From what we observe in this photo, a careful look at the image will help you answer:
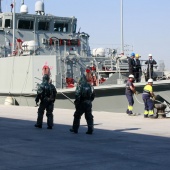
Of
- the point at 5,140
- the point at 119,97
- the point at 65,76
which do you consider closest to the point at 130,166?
the point at 5,140

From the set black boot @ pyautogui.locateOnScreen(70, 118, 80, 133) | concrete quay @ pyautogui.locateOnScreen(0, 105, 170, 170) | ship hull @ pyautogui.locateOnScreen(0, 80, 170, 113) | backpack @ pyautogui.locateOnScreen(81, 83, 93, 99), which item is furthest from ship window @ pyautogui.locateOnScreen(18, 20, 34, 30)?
backpack @ pyautogui.locateOnScreen(81, 83, 93, 99)

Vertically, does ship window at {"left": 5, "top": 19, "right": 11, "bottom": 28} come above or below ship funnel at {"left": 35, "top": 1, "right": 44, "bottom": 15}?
below

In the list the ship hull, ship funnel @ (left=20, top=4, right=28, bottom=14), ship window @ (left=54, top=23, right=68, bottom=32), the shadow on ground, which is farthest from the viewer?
ship window @ (left=54, top=23, right=68, bottom=32)

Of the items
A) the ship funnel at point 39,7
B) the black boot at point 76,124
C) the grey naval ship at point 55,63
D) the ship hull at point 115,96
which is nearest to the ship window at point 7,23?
the grey naval ship at point 55,63

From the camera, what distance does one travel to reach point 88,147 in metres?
7.41

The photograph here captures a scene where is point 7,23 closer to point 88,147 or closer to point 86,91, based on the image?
point 86,91

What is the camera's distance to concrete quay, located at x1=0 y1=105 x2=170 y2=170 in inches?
226

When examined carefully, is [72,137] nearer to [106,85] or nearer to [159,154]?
[159,154]

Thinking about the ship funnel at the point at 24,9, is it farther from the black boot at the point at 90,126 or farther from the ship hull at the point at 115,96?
the black boot at the point at 90,126

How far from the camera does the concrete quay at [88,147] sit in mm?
5734

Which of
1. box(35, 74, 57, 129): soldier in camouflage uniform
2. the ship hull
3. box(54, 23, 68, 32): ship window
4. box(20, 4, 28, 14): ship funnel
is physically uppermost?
box(20, 4, 28, 14): ship funnel

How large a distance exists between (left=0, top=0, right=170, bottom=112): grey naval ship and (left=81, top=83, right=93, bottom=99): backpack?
6.90 metres

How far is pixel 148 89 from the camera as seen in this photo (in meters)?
13.5

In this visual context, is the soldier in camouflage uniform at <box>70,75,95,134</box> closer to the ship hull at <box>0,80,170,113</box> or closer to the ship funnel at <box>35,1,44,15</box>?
the ship hull at <box>0,80,170,113</box>
